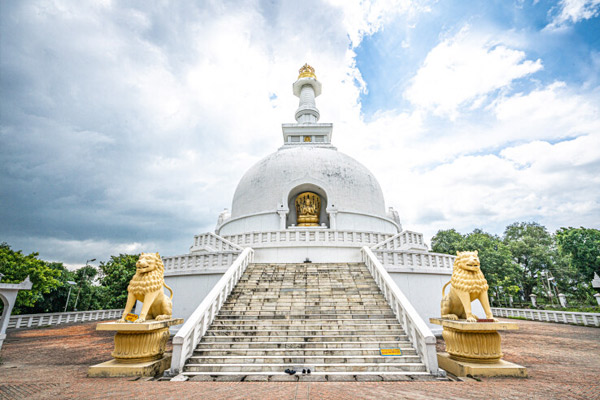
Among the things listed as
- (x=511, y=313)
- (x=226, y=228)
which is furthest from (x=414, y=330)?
(x=511, y=313)

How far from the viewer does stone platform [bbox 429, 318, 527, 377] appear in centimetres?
559

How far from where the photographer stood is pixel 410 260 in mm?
11891

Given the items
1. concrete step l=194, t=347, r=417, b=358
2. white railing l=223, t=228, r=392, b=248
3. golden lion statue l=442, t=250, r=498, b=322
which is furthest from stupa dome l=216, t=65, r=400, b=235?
golden lion statue l=442, t=250, r=498, b=322

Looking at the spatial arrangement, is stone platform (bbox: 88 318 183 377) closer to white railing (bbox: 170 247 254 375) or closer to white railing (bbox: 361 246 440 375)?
white railing (bbox: 170 247 254 375)

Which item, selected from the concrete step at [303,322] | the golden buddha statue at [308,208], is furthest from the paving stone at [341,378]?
the golden buddha statue at [308,208]

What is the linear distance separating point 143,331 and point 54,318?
60.3 feet

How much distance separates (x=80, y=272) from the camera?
1280 inches

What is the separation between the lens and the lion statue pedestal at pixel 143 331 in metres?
5.84

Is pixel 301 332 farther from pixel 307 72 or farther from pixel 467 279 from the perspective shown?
pixel 307 72

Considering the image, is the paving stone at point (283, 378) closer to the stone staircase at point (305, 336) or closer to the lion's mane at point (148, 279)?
the stone staircase at point (305, 336)

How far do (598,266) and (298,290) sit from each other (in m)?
26.5

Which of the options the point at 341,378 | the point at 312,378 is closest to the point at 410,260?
the point at 341,378

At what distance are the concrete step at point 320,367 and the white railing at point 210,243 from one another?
791cm

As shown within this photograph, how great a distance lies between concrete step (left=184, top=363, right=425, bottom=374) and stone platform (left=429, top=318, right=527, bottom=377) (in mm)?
763
